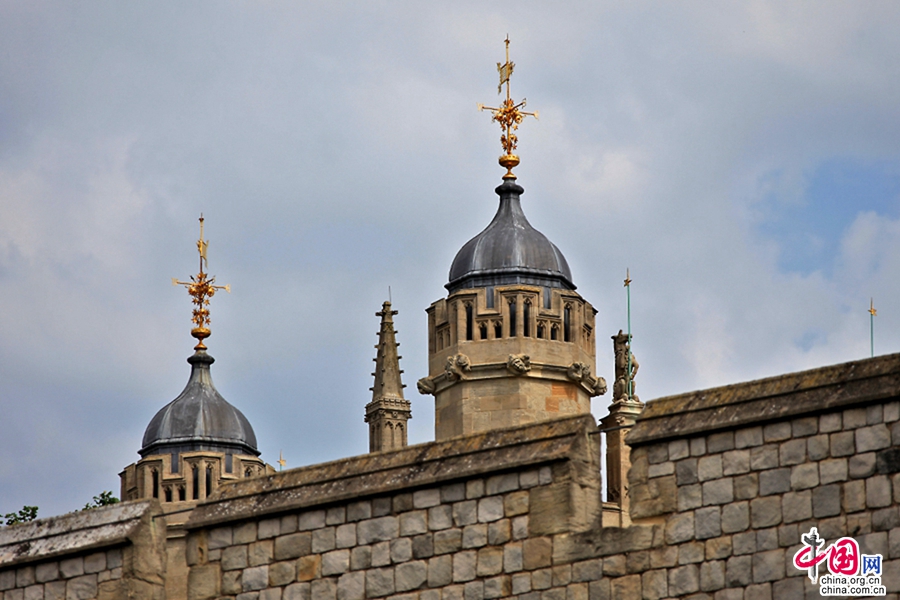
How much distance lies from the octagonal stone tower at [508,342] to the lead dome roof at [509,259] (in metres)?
0.02

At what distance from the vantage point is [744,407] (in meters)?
16.4

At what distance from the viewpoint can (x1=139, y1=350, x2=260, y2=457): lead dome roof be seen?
5519cm

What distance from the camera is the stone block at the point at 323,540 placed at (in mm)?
18125

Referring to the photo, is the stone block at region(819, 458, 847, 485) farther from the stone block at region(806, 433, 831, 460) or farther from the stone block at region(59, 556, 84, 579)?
the stone block at region(59, 556, 84, 579)

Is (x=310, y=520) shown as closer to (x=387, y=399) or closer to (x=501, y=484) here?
(x=501, y=484)

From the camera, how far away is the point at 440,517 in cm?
1766

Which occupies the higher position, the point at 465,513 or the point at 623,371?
the point at 623,371

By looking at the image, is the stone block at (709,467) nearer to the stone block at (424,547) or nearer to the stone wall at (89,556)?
the stone block at (424,547)

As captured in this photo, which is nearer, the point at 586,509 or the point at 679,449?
the point at 679,449

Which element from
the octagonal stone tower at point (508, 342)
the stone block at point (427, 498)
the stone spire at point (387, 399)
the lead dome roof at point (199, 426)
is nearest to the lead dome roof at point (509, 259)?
the octagonal stone tower at point (508, 342)

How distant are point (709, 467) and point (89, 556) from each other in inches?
218

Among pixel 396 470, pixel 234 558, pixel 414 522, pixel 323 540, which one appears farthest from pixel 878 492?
pixel 234 558

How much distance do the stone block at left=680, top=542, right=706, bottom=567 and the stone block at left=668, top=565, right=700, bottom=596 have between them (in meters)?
0.04

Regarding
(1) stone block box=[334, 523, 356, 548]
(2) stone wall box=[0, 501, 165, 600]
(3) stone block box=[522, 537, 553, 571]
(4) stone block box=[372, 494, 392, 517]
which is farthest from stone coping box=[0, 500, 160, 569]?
(3) stone block box=[522, 537, 553, 571]
